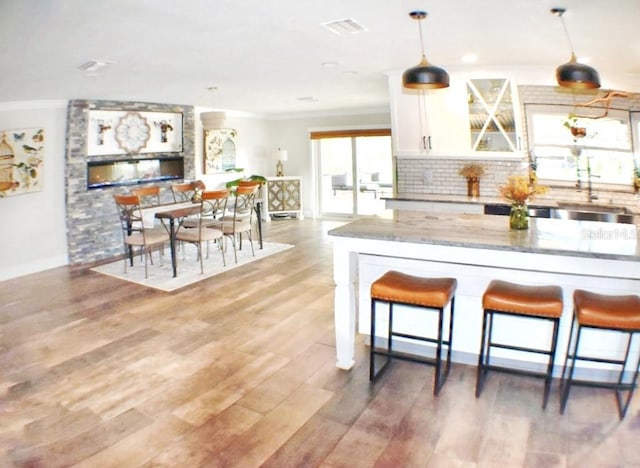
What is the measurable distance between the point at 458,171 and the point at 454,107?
834 mm

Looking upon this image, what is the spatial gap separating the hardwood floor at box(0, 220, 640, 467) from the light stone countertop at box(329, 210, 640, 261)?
0.98 m

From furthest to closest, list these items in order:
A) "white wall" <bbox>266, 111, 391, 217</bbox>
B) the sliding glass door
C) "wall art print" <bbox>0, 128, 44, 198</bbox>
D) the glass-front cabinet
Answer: "white wall" <bbox>266, 111, 391, 217</bbox>
the sliding glass door
"wall art print" <bbox>0, 128, 44, 198</bbox>
the glass-front cabinet

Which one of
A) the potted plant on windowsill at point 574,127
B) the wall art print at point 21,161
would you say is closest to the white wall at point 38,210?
the wall art print at point 21,161

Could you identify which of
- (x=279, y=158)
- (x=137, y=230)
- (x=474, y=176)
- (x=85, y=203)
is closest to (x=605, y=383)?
(x=474, y=176)

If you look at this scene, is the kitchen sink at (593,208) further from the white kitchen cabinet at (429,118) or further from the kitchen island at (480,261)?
the kitchen island at (480,261)

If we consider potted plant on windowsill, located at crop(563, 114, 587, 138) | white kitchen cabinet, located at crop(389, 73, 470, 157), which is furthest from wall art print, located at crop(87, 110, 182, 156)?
potted plant on windowsill, located at crop(563, 114, 587, 138)

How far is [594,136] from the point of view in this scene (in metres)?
5.31

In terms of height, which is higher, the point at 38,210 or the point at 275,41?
the point at 275,41

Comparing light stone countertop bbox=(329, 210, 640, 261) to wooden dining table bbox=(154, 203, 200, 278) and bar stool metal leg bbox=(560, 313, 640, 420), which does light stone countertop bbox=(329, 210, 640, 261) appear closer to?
bar stool metal leg bbox=(560, 313, 640, 420)

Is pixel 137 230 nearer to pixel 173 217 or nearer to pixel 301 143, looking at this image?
pixel 173 217

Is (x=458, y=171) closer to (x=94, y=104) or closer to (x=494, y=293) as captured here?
(x=494, y=293)

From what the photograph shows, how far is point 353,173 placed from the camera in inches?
392

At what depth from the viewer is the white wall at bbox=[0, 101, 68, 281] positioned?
5797 millimetres

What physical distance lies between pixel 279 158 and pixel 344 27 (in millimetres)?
7207
